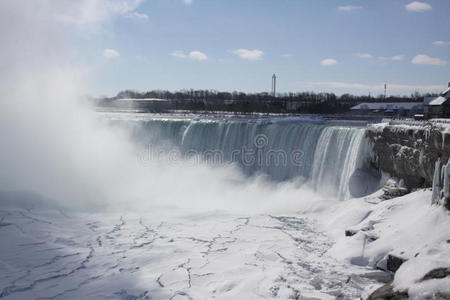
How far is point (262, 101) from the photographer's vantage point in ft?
181

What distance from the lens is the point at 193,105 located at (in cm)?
5397

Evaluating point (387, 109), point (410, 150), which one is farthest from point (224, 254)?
point (387, 109)

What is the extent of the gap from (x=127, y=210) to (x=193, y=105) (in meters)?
40.8

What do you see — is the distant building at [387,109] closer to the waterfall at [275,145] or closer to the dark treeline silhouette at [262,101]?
the dark treeline silhouette at [262,101]

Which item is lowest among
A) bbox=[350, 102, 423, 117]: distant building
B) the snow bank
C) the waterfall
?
the snow bank

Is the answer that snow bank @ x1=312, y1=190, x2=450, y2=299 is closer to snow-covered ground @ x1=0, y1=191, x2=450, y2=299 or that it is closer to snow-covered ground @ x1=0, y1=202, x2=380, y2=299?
snow-covered ground @ x1=0, y1=191, x2=450, y2=299

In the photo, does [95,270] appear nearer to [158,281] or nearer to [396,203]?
[158,281]

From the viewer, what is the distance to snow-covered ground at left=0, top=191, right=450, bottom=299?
288 inches

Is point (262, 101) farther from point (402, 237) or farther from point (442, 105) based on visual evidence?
point (402, 237)

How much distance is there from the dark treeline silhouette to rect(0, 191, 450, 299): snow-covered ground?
102 ft

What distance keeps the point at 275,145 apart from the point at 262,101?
37196 millimetres

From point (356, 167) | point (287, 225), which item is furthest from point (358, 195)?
point (287, 225)

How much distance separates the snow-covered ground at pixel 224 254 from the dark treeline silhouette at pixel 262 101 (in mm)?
31046

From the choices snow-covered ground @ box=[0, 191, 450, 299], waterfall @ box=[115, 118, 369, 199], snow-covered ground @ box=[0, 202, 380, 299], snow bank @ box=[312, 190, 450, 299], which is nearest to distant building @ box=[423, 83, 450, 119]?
waterfall @ box=[115, 118, 369, 199]
